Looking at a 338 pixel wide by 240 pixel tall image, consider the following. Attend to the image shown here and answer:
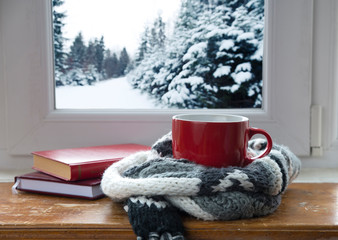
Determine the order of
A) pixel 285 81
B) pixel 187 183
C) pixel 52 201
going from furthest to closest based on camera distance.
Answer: pixel 285 81 < pixel 52 201 < pixel 187 183

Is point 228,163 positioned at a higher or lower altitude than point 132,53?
lower

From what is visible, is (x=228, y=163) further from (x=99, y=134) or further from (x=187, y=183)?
(x=99, y=134)

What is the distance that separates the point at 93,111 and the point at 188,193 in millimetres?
444

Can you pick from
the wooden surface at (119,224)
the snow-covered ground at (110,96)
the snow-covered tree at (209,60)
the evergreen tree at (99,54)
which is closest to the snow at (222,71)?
the snow-covered tree at (209,60)

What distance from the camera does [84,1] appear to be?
3.03 ft

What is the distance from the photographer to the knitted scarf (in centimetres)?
53

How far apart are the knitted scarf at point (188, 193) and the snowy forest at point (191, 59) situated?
0.36 meters

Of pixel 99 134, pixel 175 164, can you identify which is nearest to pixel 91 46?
pixel 99 134

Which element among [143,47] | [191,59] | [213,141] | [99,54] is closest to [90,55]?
[99,54]

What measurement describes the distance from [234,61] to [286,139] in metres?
0.23

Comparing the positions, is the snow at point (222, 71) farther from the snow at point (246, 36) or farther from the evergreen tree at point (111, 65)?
the evergreen tree at point (111, 65)

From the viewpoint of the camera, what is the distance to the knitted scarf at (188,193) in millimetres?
530

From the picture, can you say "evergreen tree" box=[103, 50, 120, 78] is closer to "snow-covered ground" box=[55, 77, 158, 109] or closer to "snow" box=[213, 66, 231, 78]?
"snow-covered ground" box=[55, 77, 158, 109]

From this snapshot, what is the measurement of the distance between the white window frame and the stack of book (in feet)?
0.54
